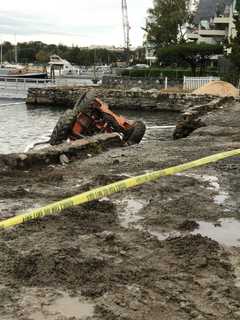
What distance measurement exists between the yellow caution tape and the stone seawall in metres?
27.7

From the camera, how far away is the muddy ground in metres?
4.56

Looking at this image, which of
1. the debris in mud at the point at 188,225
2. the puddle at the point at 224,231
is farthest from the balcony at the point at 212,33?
the debris in mud at the point at 188,225

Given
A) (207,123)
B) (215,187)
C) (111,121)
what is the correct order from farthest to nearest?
1. (207,123)
2. (111,121)
3. (215,187)

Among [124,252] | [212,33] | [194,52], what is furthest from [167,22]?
[124,252]

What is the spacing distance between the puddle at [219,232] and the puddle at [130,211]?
433 mm

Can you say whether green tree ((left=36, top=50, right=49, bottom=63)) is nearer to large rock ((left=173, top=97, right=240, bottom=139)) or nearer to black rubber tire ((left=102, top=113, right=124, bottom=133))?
large rock ((left=173, top=97, right=240, bottom=139))

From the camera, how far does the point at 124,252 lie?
575 cm

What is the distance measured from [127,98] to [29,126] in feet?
50.6

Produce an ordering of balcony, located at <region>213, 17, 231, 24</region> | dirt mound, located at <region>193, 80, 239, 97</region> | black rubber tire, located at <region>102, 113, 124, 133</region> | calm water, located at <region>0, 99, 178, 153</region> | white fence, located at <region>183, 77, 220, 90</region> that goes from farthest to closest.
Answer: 1. balcony, located at <region>213, 17, 231, 24</region>
2. white fence, located at <region>183, 77, 220, 90</region>
3. dirt mound, located at <region>193, 80, 239, 97</region>
4. calm water, located at <region>0, 99, 178, 153</region>
5. black rubber tire, located at <region>102, 113, 124, 133</region>

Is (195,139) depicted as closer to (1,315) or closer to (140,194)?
(140,194)

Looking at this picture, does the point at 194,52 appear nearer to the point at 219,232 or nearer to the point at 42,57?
the point at 219,232

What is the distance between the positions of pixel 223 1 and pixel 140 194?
109975 millimetres

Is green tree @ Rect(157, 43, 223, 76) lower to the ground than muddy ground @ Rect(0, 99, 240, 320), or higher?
higher

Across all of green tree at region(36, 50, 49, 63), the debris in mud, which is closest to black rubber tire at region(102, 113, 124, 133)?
the debris in mud
